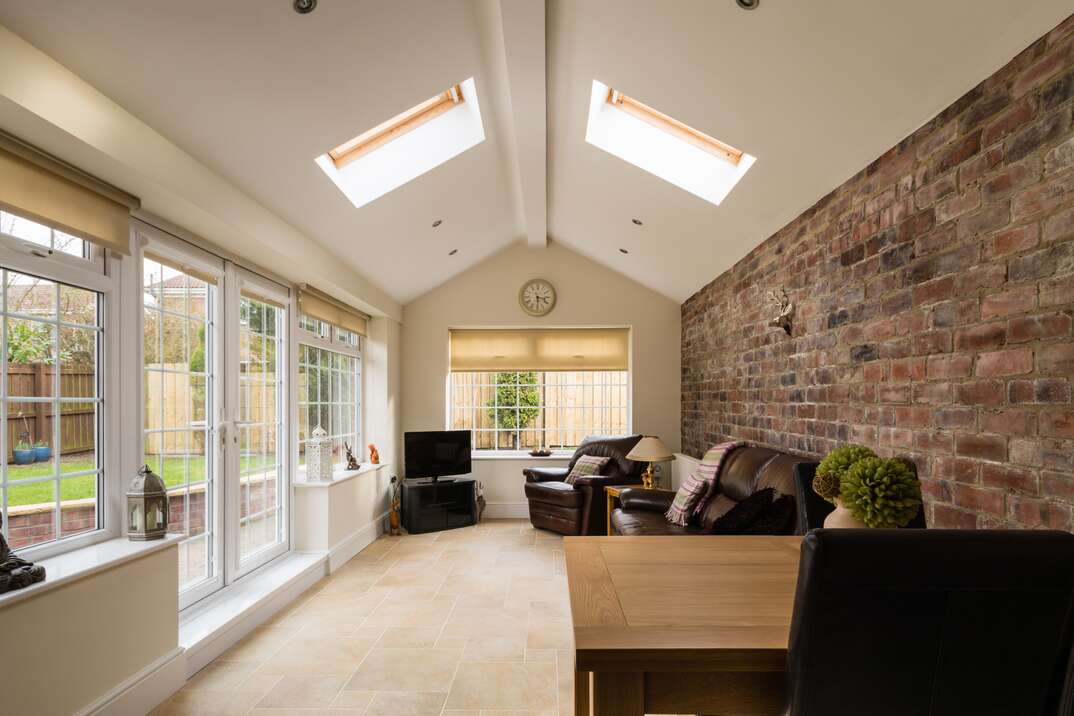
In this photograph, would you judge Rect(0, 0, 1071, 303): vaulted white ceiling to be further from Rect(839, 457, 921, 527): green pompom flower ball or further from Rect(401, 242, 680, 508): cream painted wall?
Rect(401, 242, 680, 508): cream painted wall

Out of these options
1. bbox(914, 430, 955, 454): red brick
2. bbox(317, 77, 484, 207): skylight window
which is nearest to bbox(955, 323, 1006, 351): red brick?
bbox(914, 430, 955, 454): red brick

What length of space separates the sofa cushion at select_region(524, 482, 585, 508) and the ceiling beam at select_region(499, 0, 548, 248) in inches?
102

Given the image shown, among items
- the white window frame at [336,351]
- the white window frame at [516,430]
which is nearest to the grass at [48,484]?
the white window frame at [336,351]

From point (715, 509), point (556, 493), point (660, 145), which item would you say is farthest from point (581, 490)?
point (660, 145)

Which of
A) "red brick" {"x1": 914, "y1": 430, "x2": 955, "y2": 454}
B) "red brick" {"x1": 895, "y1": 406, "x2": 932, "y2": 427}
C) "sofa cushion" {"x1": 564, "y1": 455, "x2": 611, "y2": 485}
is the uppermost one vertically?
"red brick" {"x1": 895, "y1": 406, "x2": 932, "y2": 427}

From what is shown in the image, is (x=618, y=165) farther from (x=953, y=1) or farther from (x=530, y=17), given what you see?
(x=953, y=1)

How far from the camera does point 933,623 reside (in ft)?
3.24

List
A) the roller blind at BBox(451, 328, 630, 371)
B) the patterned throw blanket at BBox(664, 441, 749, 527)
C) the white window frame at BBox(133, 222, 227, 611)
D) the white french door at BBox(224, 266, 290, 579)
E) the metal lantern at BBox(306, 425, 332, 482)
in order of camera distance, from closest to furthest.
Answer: the white window frame at BBox(133, 222, 227, 611) → the white french door at BBox(224, 266, 290, 579) → the patterned throw blanket at BBox(664, 441, 749, 527) → the metal lantern at BBox(306, 425, 332, 482) → the roller blind at BBox(451, 328, 630, 371)

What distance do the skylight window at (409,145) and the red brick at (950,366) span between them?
2722mm

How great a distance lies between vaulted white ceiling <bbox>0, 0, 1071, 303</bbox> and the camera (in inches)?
81.8

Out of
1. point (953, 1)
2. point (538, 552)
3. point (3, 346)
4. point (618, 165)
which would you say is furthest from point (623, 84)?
point (538, 552)

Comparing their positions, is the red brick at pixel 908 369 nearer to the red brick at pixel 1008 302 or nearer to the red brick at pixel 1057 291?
the red brick at pixel 1008 302

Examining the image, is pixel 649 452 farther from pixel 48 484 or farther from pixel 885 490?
pixel 48 484

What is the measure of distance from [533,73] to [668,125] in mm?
1019
